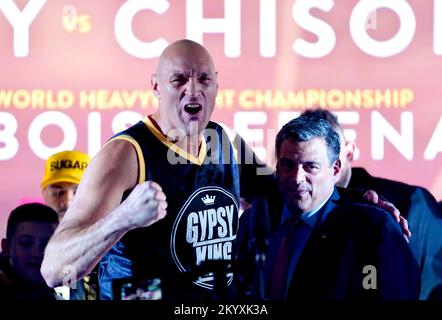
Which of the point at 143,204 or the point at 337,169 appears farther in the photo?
the point at 337,169

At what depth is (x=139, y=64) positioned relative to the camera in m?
3.05

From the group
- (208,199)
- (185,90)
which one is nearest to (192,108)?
(185,90)

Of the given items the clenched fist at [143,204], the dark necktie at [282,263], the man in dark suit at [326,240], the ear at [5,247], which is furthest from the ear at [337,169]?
the ear at [5,247]

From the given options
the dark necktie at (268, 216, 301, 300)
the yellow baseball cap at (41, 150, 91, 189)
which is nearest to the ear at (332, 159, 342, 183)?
the dark necktie at (268, 216, 301, 300)

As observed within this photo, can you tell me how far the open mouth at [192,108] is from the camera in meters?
2.93

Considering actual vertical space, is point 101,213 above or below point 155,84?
below

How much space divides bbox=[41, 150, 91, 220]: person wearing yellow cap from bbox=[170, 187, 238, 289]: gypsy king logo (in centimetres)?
40

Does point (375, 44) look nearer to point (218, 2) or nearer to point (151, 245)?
point (218, 2)

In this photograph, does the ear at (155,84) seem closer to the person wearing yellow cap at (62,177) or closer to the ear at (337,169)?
the person wearing yellow cap at (62,177)

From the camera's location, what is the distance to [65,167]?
118 inches

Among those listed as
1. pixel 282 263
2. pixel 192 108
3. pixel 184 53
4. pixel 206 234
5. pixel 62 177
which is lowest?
pixel 282 263

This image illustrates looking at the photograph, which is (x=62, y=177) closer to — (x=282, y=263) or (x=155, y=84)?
(x=155, y=84)

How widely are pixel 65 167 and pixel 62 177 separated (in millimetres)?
36

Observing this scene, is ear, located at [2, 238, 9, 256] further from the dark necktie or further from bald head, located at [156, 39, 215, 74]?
the dark necktie
